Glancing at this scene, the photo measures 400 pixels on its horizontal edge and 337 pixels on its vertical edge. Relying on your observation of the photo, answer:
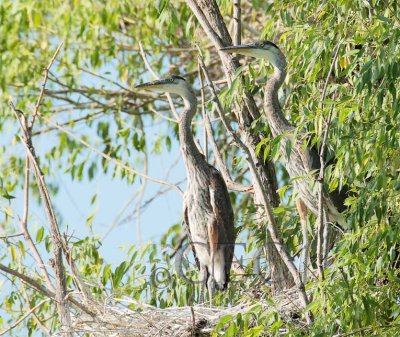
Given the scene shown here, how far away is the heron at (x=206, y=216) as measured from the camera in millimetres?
7547

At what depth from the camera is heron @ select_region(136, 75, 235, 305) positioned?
7547 millimetres

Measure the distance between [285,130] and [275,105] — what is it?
0.77 ft

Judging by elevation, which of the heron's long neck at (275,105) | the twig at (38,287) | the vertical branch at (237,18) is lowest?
the twig at (38,287)

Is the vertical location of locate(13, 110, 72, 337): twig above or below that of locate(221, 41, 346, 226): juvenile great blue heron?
below

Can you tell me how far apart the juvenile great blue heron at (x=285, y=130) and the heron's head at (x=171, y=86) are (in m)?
0.63

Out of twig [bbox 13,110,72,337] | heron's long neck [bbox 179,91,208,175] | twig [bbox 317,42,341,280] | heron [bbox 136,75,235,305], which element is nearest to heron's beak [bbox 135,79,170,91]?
heron's long neck [bbox 179,91,208,175]

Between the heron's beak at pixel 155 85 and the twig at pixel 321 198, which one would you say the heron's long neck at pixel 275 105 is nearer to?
the heron's beak at pixel 155 85

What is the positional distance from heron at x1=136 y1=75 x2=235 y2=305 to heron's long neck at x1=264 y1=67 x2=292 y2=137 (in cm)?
61

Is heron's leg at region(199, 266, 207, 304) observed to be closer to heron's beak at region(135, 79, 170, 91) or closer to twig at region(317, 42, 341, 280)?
heron's beak at region(135, 79, 170, 91)

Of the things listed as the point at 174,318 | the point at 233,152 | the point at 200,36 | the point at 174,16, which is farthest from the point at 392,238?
the point at 200,36

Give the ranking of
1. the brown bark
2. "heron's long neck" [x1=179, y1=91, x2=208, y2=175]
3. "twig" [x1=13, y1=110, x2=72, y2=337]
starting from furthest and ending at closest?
1. "heron's long neck" [x1=179, y1=91, x2=208, y2=175]
2. the brown bark
3. "twig" [x1=13, y1=110, x2=72, y2=337]

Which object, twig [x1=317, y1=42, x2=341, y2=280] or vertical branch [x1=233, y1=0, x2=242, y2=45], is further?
vertical branch [x1=233, y1=0, x2=242, y2=45]

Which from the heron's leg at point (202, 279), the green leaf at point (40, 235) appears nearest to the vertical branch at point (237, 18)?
the heron's leg at point (202, 279)

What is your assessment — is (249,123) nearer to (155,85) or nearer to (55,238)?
(155,85)
